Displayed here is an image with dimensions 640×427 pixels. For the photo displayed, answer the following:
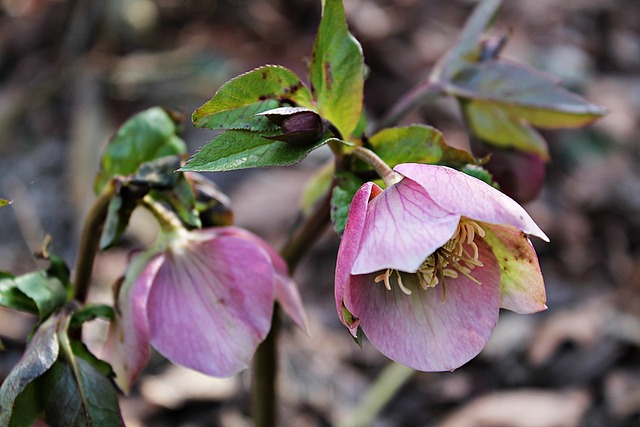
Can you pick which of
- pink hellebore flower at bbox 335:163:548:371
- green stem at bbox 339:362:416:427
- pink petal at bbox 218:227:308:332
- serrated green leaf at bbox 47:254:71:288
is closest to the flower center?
pink hellebore flower at bbox 335:163:548:371

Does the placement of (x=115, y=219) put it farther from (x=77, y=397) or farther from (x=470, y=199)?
(x=470, y=199)

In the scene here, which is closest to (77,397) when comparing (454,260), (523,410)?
(454,260)

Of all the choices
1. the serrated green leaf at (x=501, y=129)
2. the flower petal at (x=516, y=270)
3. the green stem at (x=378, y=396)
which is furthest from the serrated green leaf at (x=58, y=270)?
the green stem at (x=378, y=396)

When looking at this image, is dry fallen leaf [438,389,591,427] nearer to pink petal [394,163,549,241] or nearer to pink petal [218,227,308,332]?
pink petal [218,227,308,332]

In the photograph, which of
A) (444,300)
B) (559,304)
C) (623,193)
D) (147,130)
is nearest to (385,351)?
(444,300)

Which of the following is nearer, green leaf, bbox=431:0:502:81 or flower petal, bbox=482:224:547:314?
flower petal, bbox=482:224:547:314
